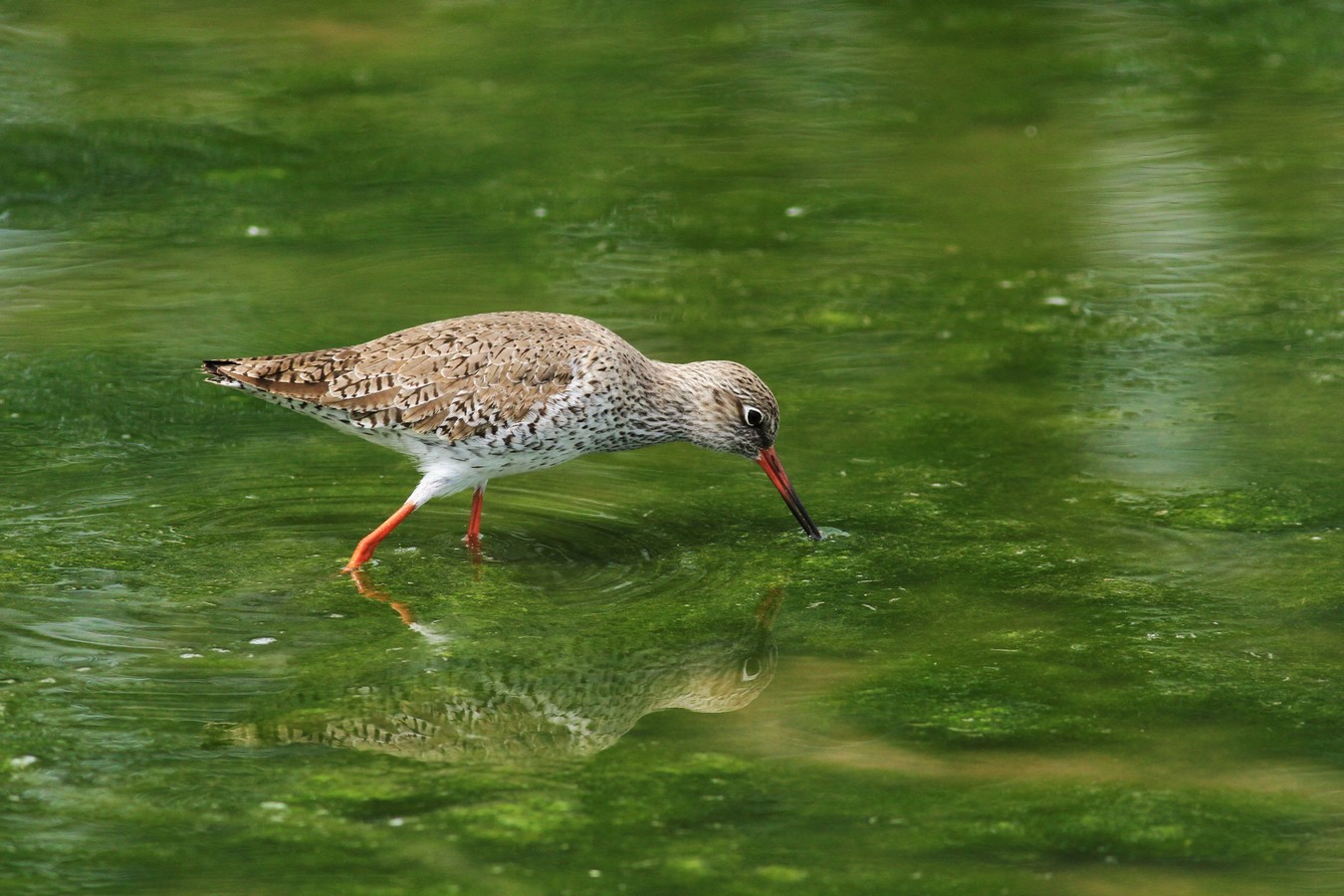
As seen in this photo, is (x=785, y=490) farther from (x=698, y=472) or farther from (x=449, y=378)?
(x=449, y=378)

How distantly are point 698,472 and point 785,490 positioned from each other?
3.27 feet

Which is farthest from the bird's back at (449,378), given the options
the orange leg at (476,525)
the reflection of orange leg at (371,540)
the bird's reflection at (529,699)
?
the bird's reflection at (529,699)

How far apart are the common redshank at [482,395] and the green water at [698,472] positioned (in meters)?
0.43

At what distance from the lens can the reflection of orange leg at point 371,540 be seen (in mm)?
7797

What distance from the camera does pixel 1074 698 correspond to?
262 inches

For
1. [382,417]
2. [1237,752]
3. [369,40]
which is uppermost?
[369,40]

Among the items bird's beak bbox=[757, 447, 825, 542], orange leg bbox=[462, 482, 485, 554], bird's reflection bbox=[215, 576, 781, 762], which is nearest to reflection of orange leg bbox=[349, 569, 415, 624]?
bird's reflection bbox=[215, 576, 781, 762]

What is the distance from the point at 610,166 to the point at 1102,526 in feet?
19.9

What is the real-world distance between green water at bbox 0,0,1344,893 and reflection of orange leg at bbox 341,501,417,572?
11cm

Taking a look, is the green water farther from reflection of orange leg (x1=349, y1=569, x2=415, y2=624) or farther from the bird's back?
the bird's back

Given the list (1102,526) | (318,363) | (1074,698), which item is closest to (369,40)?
(318,363)

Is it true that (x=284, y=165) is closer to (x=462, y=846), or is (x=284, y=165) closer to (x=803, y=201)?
(x=803, y=201)

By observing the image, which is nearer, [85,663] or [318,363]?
[85,663]

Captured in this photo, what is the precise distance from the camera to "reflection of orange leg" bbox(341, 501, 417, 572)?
25.6ft
